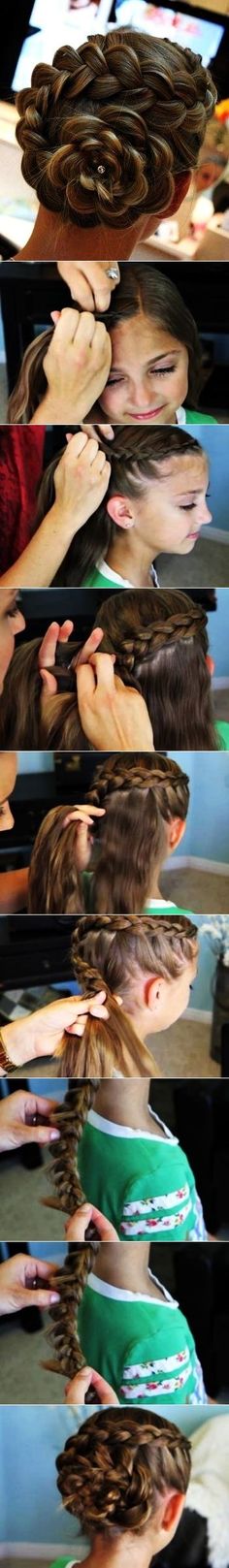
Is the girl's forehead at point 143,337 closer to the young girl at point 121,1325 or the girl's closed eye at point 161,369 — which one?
the girl's closed eye at point 161,369

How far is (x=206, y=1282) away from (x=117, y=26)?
100 centimetres

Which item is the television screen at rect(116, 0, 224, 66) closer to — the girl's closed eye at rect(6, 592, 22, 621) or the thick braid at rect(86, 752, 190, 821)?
the girl's closed eye at rect(6, 592, 22, 621)

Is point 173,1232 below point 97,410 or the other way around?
below

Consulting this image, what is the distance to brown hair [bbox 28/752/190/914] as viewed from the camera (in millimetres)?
1035

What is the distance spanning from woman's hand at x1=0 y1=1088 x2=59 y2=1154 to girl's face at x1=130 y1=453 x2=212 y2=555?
461 millimetres

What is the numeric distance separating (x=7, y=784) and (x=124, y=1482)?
605 millimetres

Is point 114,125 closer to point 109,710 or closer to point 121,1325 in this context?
point 109,710

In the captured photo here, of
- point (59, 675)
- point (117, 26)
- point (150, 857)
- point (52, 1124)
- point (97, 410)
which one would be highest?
point (117, 26)

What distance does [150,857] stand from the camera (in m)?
1.05

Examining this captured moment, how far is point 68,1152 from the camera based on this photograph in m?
1.10

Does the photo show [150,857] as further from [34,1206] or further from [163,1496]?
[163,1496]

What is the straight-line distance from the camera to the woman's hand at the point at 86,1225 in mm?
1106

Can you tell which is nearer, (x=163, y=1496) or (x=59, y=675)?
(x=59, y=675)

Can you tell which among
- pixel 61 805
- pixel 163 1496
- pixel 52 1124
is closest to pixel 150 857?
pixel 61 805
